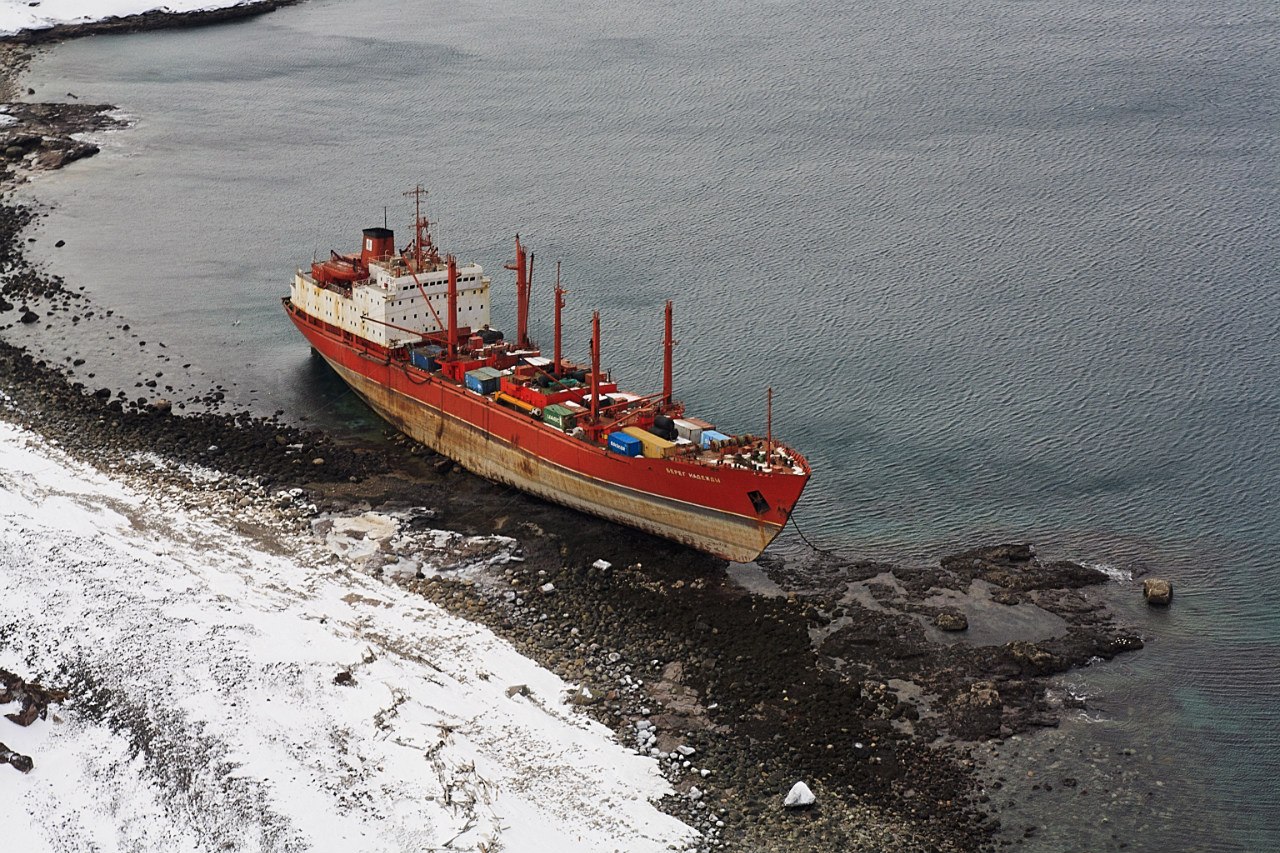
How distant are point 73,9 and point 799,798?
362 feet

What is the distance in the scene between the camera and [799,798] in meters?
30.6

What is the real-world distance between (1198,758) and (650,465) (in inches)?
654

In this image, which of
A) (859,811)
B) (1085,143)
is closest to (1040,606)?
(859,811)

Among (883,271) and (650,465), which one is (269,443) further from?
(883,271)

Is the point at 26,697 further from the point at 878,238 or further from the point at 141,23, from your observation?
the point at 141,23

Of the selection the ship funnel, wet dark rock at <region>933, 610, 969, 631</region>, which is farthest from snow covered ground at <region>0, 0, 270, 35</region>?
wet dark rock at <region>933, 610, 969, 631</region>

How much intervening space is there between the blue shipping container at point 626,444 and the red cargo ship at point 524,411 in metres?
0.04

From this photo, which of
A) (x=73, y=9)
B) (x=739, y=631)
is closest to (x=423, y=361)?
(x=739, y=631)

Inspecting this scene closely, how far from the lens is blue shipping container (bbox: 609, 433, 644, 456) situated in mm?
41719

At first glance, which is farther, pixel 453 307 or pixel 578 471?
pixel 453 307

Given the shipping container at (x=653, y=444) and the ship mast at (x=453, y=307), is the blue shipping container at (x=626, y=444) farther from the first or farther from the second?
the ship mast at (x=453, y=307)

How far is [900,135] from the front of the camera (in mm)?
82312

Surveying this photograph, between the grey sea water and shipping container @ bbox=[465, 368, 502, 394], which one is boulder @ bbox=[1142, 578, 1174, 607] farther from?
shipping container @ bbox=[465, 368, 502, 394]

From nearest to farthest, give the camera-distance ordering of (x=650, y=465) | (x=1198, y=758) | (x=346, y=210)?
(x=1198, y=758), (x=650, y=465), (x=346, y=210)
